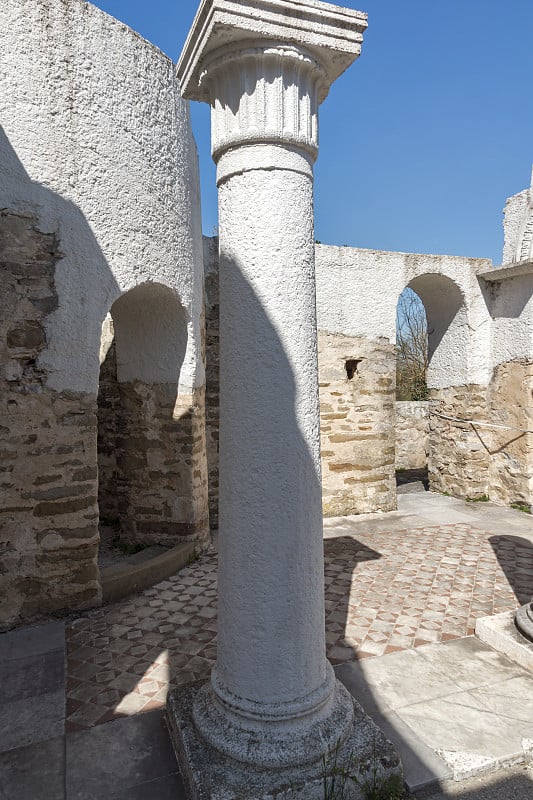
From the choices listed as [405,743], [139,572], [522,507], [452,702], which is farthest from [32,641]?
[522,507]

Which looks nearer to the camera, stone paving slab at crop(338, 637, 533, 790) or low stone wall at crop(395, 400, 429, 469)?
stone paving slab at crop(338, 637, 533, 790)

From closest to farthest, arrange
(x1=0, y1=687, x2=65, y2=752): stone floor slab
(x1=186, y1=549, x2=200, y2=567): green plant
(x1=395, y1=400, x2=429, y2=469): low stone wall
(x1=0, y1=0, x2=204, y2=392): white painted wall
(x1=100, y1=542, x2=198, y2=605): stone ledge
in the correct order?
(x1=0, y1=687, x2=65, y2=752): stone floor slab < (x1=0, y1=0, x2=204, y2=392): white painted wall < (x1=100, y1=542, x2=198, y2=605): stone ledge < (x1=186, y1=549, x2=200, y2=567): green plant < (x1=395, y1=400, x2=429, y2=469): low stone wall

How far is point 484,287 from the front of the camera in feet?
25.4

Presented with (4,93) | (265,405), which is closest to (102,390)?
(4,93)

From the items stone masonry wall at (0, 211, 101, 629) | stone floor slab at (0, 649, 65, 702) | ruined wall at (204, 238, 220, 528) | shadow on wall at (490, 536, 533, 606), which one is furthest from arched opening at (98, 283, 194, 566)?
shadow on wall at (490, 536, 533, 606)

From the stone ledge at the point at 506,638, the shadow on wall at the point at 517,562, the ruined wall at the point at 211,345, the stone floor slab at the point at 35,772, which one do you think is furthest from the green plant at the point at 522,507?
the stone floor slab at the point at 35,772

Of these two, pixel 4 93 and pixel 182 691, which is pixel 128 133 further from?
pixel 182 691

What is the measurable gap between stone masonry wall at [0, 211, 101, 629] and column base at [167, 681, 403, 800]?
211 centimetres

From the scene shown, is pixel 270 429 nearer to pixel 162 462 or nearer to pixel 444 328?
pixel 162 462

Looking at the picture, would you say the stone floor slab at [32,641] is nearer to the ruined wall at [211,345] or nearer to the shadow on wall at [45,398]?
the shadow on wall at [45,398]

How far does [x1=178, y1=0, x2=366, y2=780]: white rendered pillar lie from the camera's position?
6.86 ft

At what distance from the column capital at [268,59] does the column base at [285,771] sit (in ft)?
7.99

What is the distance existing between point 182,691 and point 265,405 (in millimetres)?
1638

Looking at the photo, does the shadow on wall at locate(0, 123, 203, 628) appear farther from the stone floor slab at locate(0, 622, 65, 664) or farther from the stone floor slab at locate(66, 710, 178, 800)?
the stone floor slab at locate(66, 710, 178, 800)
